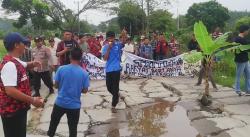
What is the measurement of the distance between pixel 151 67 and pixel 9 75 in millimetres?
12045

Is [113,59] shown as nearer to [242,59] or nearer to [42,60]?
[42,60]

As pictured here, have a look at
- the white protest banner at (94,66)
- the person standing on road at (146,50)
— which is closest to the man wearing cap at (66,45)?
the white protest banner at (94,66)

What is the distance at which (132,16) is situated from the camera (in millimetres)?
33094

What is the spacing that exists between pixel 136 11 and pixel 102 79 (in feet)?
44.6

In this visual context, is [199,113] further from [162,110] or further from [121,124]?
[121,124]

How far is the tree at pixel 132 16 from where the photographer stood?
93.0ft

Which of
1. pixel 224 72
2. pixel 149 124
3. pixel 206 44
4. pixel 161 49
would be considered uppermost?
pixel 161 49

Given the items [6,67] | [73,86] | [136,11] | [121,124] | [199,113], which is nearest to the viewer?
[6,67]

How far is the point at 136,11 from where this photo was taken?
28.5 m

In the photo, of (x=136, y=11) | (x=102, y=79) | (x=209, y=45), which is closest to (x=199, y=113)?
(x=209, y=45)

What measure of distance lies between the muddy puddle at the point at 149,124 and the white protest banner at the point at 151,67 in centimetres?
619

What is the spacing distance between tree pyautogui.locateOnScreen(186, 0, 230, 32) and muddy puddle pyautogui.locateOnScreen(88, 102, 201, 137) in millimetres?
37916

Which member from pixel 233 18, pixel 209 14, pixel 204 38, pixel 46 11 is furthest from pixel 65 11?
pixel 233 18

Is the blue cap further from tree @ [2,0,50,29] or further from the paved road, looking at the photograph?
tree @ [2,0,50,29]
